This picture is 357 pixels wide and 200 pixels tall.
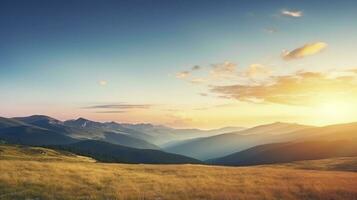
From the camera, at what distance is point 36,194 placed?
25.8 metres

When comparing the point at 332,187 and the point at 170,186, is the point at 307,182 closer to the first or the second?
the point at 332,187

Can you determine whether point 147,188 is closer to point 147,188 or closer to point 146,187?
point 147,188

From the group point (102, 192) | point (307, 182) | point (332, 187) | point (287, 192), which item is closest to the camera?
point (102, 192)

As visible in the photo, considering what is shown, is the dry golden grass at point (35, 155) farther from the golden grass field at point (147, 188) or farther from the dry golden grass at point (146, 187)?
the golden grass field at point (147, 188)

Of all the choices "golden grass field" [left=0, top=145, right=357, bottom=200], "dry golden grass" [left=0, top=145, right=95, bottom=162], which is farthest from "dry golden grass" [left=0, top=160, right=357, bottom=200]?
"dry golden grass" [left=0, top=145, right=95, bottom=162]

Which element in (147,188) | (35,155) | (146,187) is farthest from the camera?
(35,155)

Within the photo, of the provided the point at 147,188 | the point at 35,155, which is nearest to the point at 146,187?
the point at 147,188

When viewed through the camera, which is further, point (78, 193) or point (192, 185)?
point (192, 185)

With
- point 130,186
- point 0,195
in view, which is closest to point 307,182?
point 130,186

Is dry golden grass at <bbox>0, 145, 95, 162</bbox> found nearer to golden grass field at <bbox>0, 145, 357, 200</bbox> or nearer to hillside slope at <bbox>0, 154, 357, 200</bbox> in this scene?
hillside slope at <bbox>0, 154, 357, 200</bbox>

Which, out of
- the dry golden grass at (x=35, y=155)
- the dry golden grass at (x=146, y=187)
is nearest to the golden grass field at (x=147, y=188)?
the dry golden grass at (x=146, y=187)

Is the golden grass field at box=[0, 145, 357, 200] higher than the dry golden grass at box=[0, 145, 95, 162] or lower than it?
lower

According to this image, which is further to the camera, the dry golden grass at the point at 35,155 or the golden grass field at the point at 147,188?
the dry golden grass at the point at 35,155

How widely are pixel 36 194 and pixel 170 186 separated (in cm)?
1104
